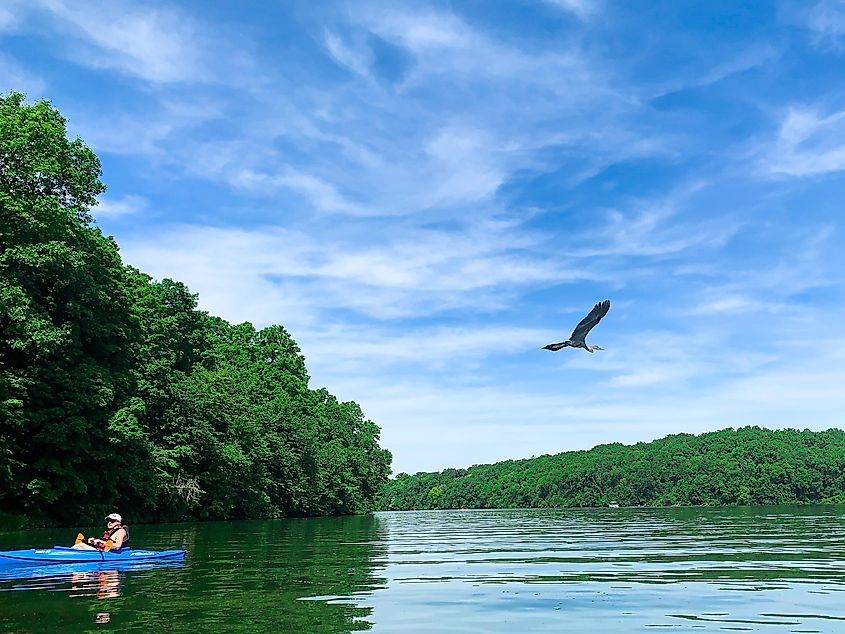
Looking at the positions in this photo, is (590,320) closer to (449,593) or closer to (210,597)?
(449,593)

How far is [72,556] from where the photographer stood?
63.8 ft

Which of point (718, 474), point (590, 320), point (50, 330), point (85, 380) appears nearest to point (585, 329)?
point (590, 320)

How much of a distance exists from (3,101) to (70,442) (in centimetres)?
1739

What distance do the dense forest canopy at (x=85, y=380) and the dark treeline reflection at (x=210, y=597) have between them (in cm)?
1724

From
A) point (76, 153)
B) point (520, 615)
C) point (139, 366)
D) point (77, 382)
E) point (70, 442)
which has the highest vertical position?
point (76, 153)

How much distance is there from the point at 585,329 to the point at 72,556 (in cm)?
1276

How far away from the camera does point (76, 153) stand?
4431cm

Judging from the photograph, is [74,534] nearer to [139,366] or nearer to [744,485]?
[139,366]

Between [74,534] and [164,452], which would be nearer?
[74,534]

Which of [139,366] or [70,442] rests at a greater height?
[139,366]

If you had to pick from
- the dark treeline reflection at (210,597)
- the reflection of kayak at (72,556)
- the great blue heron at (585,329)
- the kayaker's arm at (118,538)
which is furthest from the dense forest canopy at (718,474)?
the great blue heron at (585,329)

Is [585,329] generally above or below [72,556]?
above

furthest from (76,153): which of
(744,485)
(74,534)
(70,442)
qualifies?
(744,485)

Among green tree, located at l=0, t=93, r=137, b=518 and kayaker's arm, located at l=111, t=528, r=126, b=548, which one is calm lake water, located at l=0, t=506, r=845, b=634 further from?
green tree, located at l=0, t=93, r=137, b=518
